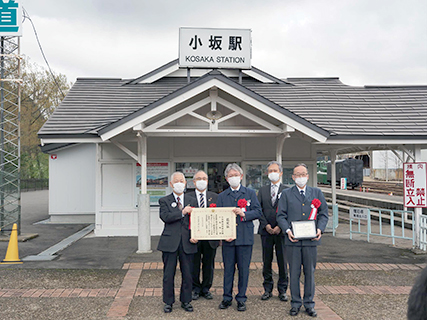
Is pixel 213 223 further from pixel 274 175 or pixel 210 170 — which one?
pixel 210 170

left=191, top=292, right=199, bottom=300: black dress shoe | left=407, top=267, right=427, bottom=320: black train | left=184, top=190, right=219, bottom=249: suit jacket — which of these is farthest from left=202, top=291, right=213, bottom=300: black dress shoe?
left=407, top=267, right=427, bottom=320: black train

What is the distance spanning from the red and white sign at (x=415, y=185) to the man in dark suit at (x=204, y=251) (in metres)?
5.66

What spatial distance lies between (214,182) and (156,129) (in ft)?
10.7

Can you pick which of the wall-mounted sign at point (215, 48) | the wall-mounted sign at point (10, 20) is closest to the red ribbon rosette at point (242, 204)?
the wall-mounted sign at point (215, 48)

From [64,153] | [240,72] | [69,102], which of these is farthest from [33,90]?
[240,72]

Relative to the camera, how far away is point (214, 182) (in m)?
11.5

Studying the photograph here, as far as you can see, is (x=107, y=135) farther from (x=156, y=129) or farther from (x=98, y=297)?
(x=98, y=297)

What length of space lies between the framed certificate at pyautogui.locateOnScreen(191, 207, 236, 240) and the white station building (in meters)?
3.66

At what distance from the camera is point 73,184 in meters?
14.6

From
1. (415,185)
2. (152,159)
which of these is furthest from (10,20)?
(415,185)

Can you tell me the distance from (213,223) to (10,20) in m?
9.39

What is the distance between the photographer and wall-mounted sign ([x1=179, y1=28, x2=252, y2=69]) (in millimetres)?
11406

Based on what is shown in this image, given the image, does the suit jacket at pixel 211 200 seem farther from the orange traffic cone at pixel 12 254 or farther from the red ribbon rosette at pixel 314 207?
the orange traffic cone at pixel 12 254

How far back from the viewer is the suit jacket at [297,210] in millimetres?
5051
